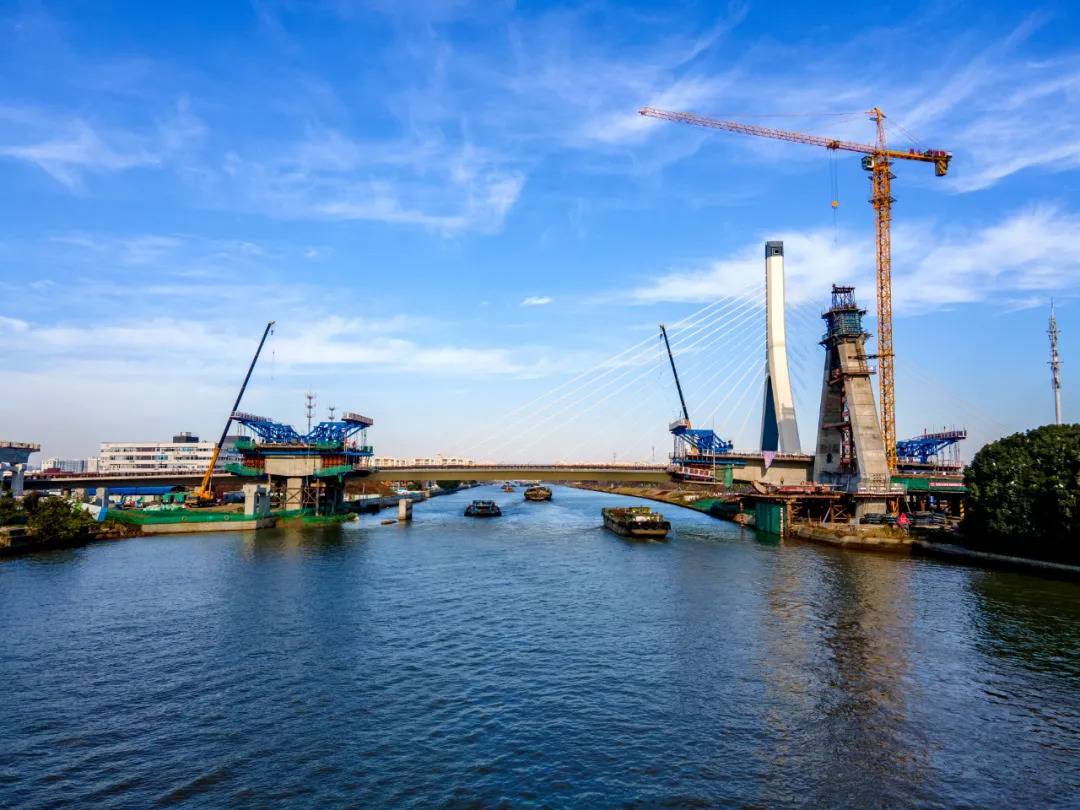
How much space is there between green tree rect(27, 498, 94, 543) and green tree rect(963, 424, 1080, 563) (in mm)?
99205

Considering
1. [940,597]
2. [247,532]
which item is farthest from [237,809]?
[247,532]

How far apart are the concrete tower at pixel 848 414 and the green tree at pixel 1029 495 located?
21740 mm

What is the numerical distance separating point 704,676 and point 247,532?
81.3 meters

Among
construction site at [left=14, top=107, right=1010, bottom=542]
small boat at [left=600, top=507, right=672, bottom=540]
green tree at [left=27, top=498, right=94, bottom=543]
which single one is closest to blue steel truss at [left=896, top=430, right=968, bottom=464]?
construction site at [left=14, top=107, right=1010, bottom=542]

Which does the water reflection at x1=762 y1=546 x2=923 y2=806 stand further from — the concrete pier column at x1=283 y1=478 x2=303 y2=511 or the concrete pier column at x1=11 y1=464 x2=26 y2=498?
the concrete pier column at x1=11 y1=464 x2=26 y2=498

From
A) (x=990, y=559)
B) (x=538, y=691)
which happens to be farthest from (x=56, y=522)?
(x=990, y=559)

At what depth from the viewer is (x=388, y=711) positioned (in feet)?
88.0

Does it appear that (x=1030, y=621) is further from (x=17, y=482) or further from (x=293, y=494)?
(x=17, y=482)

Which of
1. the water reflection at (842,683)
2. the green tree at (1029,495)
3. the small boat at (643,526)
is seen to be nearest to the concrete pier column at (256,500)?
the small boat at (643,526)

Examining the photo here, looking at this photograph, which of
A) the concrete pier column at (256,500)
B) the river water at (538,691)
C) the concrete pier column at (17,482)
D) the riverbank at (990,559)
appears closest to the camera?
the river water at (538,691)

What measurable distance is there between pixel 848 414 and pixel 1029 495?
126ft

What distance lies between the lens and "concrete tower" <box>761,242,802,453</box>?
11094cm

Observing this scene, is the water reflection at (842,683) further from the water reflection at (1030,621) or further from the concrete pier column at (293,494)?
the concrete pier column at (293,494)

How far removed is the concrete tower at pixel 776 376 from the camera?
110938mm
